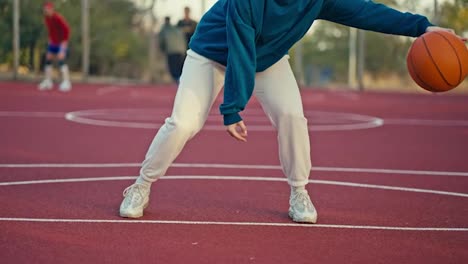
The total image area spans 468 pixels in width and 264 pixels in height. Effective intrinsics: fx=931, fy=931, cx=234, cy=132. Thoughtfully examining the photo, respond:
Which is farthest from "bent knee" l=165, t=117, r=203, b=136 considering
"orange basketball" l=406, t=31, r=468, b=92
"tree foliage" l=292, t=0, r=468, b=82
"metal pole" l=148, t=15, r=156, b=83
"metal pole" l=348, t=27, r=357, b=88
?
"metal pole" l=348, t=27, r=357, b=88

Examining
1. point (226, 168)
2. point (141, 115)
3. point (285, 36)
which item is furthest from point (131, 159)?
point (141, 115)

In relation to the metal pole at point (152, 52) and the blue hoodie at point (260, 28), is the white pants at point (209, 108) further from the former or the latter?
the metal pole at point (152, 52)

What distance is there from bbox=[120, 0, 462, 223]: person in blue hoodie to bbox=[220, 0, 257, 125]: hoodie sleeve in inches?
1.2

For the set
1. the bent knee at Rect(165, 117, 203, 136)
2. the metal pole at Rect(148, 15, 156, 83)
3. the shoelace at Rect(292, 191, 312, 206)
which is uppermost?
the bent knee at Rect(165, 117, 203, 136)

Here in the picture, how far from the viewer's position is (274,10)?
5207 millimetres

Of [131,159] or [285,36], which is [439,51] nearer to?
[285,36]

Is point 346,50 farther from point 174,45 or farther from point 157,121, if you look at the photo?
point 157,121

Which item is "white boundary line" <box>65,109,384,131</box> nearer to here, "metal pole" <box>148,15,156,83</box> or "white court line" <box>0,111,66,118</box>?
"white court line" <box>0,111,66,118</box>

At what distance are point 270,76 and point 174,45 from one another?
1745 cm

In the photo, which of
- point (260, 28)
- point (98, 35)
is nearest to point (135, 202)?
point (260, 28)

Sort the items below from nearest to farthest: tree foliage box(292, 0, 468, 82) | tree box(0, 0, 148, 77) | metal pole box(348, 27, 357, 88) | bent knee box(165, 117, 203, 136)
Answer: bent knee box(165, 117, 203, 136), tree box(0, 0, 148, 77), metal pole box(348, 27, 357, 88), tree foliage box(292, 0, 468, 82)

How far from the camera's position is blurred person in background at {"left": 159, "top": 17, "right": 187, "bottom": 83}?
2267cm

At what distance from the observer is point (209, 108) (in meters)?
5.60

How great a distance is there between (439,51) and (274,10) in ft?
3.81
